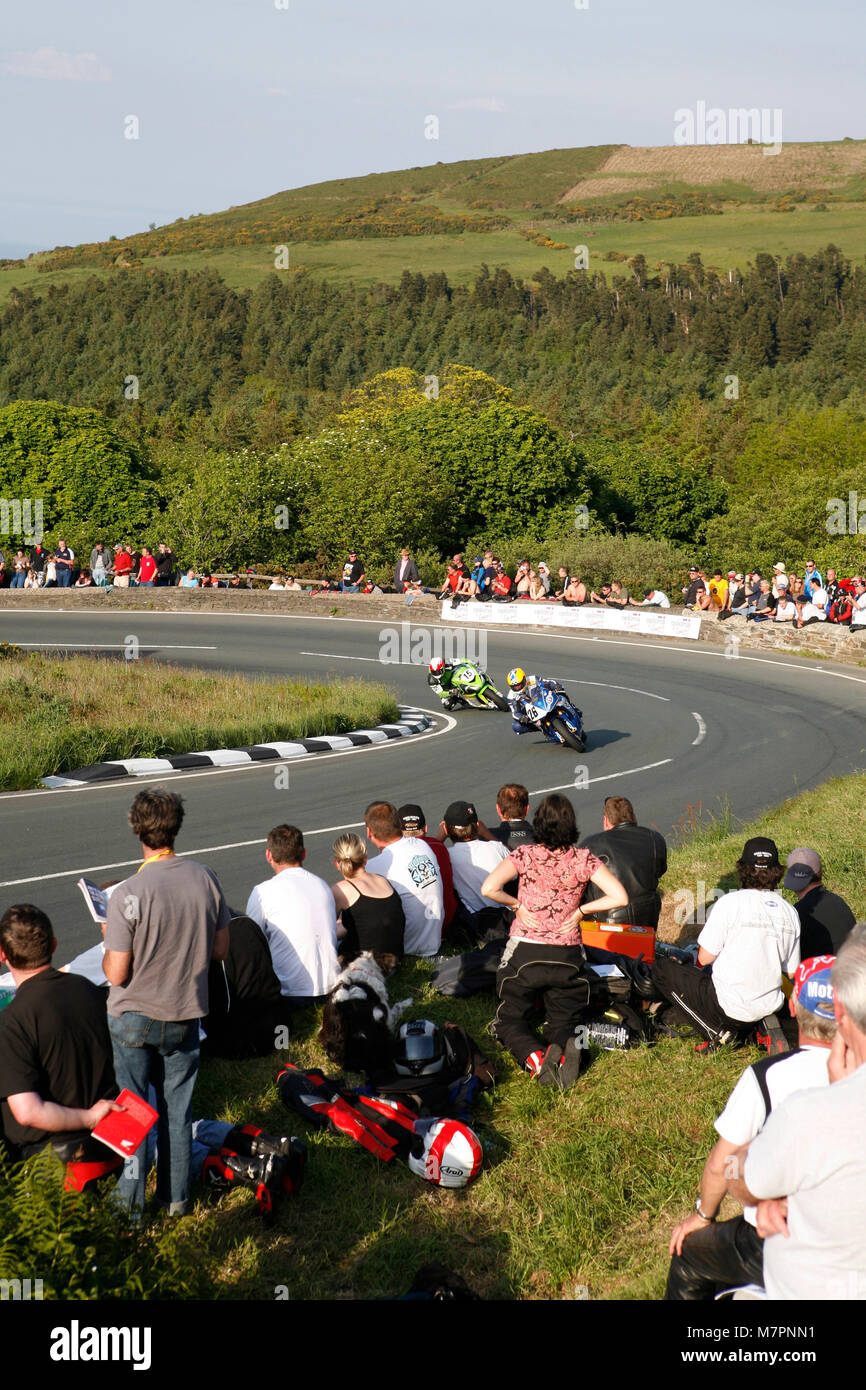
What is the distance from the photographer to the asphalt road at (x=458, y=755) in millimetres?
12211

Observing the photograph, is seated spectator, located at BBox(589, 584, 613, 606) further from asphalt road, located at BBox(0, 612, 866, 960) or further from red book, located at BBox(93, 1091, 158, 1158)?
red book, located at BBox(93, 1091, 158, 1158)

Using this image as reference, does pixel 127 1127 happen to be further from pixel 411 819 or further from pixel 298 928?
pixel 411 819

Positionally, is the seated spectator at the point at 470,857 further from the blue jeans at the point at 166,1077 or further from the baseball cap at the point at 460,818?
the blue jeans at the point at 166,1077

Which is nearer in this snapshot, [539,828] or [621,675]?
[539,828]

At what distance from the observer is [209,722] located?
19.1m

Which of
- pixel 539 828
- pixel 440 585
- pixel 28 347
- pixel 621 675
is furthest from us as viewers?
pixel 28 347

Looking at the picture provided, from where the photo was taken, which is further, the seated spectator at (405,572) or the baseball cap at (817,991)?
the seated spectator at (405,572)

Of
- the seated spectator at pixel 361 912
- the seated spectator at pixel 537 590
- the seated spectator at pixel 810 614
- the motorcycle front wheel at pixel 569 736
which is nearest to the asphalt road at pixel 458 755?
the motorcycle front wheel at pixel 569 736

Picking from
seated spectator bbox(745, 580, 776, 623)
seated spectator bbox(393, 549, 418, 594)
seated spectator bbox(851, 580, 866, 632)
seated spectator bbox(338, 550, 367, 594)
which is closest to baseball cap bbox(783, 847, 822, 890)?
seated spectator bbox(851, 580, 866, 632)

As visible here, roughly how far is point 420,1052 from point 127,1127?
2.06 meters

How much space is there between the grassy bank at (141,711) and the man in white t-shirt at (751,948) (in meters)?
10.8
